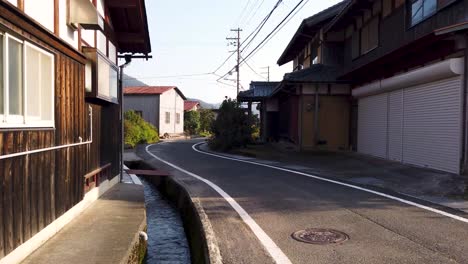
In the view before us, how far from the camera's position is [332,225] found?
23.0 ft

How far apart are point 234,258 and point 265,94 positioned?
1106 inches

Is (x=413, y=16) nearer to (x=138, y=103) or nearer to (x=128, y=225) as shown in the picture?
(x=128, y=225)

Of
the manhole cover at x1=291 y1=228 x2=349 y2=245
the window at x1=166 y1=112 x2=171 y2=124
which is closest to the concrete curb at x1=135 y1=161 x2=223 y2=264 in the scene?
the manhole cover at x1=291 y1=228 x2=349 y2=245

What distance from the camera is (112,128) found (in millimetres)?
10969

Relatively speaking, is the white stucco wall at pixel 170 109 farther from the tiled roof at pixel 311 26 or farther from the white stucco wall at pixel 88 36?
the white stucco wall at pixel 88 36

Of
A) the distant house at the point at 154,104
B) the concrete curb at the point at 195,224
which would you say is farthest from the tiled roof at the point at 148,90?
the concrete curb at the point at 195,224

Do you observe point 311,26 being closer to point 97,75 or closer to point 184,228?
point 184,228

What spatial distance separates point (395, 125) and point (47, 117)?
1378cm

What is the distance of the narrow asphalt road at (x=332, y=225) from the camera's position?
5473 millimetres

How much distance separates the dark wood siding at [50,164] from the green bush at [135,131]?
25.0 meters

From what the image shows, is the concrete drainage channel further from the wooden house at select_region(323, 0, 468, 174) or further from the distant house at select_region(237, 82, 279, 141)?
the distant house at select_region(237, 82, 279, 141)

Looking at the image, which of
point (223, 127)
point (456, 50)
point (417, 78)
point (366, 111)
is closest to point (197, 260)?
point (456, 50)

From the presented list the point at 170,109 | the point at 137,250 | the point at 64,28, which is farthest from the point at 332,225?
the point at 170,109

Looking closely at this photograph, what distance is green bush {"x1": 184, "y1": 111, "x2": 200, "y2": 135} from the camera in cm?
6772
